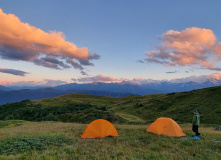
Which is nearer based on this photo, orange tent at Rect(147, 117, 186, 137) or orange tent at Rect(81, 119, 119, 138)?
orange tent at Rect(81, 119, 119, 138)

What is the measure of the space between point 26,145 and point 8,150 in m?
1.32

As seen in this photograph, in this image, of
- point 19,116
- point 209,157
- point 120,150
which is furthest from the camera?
point 19,116

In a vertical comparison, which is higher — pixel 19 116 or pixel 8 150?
pixel 8 150

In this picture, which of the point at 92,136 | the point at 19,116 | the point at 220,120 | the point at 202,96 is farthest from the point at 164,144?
the point at 19,116

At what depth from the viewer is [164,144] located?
43.7ft

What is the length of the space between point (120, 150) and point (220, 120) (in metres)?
31.2

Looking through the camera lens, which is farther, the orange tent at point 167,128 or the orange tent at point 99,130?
the orange tent at point 167,128

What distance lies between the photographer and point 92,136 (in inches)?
648

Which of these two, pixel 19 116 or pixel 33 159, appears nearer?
pixel 33 159

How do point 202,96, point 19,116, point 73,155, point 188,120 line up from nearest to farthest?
point 73,155, point 188,120, point 202,96, point 19,116

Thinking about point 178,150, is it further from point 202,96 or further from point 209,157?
point 202,96

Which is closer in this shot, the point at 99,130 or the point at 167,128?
the point at 99,130

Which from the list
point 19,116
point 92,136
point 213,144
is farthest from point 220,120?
point 19,116

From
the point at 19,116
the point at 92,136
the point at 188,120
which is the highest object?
the point at 92,136
